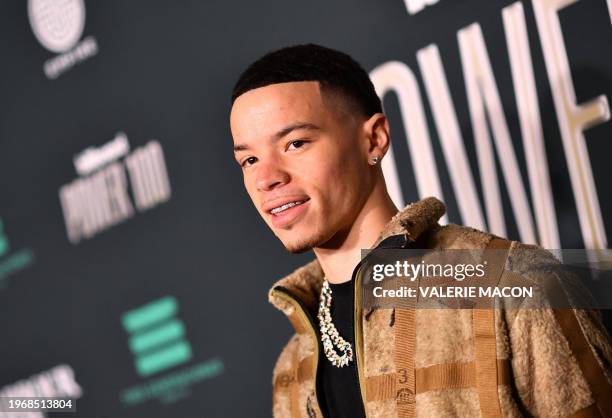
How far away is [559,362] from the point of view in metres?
1.20

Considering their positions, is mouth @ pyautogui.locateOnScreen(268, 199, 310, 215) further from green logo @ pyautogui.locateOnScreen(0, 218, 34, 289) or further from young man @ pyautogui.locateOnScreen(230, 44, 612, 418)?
green logo @ pyautogui.locateOnScreen(0, 218, 34, 289)

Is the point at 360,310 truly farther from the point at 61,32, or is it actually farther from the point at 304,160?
the point at 61,32

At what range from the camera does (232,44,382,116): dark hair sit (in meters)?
1.45

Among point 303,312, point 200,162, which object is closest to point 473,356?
point 303,312

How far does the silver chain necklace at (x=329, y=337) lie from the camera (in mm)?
1432

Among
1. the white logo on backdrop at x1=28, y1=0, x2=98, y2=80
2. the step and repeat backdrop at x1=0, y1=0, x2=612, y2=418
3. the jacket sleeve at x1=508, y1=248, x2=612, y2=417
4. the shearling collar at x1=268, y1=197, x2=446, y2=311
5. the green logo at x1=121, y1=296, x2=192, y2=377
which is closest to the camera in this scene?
the jacket sleeve at x1=508, y1=248, x2=612, y2=417

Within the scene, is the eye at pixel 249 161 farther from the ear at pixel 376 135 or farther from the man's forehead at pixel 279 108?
the ear at pixel 376 135

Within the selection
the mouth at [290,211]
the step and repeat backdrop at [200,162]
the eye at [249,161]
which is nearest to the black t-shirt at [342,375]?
the mouth at [290,211]

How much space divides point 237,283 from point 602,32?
1.13 metres

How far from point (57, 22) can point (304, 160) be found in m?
1.59

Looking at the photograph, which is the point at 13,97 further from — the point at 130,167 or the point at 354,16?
the point at 354,16

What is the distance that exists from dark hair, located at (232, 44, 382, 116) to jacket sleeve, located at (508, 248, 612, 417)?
0.45 meters

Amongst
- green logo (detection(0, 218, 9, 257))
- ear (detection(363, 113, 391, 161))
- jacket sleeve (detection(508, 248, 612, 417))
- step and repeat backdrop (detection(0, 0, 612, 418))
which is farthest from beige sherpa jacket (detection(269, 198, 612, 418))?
green logo (detection(0, 218, 9, 257))

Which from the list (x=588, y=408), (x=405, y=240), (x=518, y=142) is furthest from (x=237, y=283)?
(x=588, y=408)
